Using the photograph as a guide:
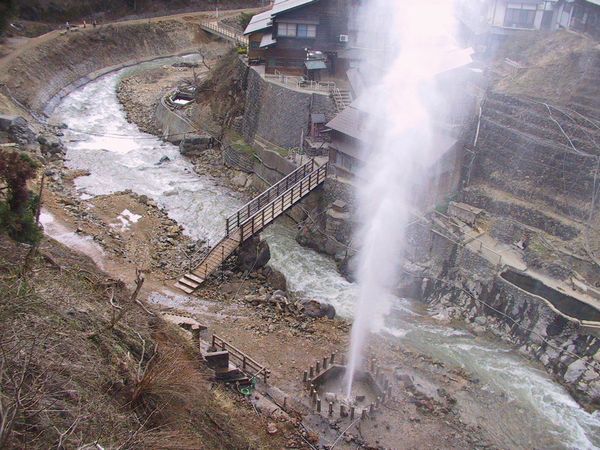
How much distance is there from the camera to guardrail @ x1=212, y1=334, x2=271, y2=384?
17984mm

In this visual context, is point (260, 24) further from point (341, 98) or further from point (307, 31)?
point (341, 98)

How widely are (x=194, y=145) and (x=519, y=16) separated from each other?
65.7ft

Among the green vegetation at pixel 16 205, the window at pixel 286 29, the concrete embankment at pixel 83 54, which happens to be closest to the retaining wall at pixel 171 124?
the concrete embankment at pixel 83 54

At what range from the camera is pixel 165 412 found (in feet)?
39.6

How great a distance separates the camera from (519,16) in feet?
111

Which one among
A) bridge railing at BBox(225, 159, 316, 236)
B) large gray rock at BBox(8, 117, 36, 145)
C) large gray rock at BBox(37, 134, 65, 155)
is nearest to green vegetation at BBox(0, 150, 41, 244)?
bridge railing at BBox(225, 159, 316, 236)

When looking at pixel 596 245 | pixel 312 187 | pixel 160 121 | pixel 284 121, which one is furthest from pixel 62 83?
pixel 596 245

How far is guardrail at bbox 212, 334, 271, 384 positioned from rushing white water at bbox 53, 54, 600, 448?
5.98m

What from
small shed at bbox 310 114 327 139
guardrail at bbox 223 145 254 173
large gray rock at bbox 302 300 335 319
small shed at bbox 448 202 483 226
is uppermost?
small shed at bbox 310 114 327 139

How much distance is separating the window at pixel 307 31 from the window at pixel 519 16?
10.8m

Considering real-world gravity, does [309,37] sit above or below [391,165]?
above

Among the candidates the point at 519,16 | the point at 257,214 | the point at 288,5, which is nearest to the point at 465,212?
the point at 257,214

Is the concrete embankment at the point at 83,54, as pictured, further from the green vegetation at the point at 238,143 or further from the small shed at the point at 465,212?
the small shed at the point at 465,212

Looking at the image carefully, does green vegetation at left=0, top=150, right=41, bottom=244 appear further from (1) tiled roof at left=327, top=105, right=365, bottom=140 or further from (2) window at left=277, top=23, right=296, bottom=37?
(2) window at left=277, top=23, right=296, bottom=37
